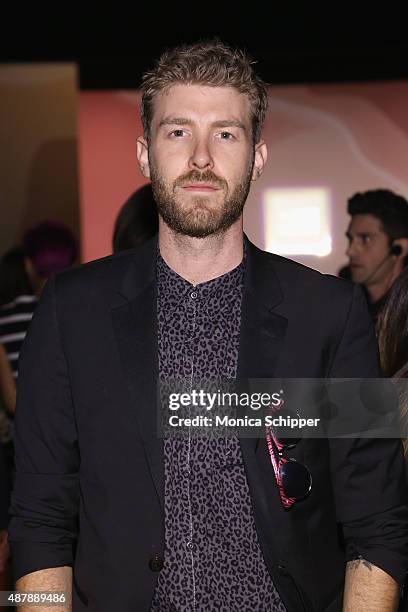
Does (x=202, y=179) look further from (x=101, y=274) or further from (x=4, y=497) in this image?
(x=4, y=497)

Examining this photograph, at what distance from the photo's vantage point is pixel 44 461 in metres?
1.98

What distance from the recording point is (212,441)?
1.98m

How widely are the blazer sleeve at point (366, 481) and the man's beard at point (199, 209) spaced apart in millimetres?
341

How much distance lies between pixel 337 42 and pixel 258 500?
10.4 feet

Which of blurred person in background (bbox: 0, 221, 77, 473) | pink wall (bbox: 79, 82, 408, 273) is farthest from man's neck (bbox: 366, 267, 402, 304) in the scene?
blurred person in background (bbox: 0, 221, 77, 473)

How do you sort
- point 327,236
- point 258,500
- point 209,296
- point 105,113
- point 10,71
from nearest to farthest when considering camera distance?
point 258,500 < point 209,296 < point 327,236 < point 105,113 < point 10,71

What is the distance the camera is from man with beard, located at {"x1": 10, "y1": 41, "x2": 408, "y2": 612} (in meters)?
1.94

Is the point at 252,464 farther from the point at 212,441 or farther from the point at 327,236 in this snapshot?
the point at 327,236

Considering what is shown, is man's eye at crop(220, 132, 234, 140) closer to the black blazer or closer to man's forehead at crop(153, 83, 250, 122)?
man's forehead at crop(153, 83, 250, 122)

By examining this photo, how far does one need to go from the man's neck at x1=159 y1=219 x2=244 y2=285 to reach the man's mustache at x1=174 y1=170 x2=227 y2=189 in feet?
0.35

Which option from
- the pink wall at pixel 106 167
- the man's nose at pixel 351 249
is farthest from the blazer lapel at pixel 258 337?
the pink wall at pixel 106 167

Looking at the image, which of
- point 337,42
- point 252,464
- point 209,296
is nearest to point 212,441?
point 252,464

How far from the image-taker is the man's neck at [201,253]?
2074 mm

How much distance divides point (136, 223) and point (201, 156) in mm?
1212
